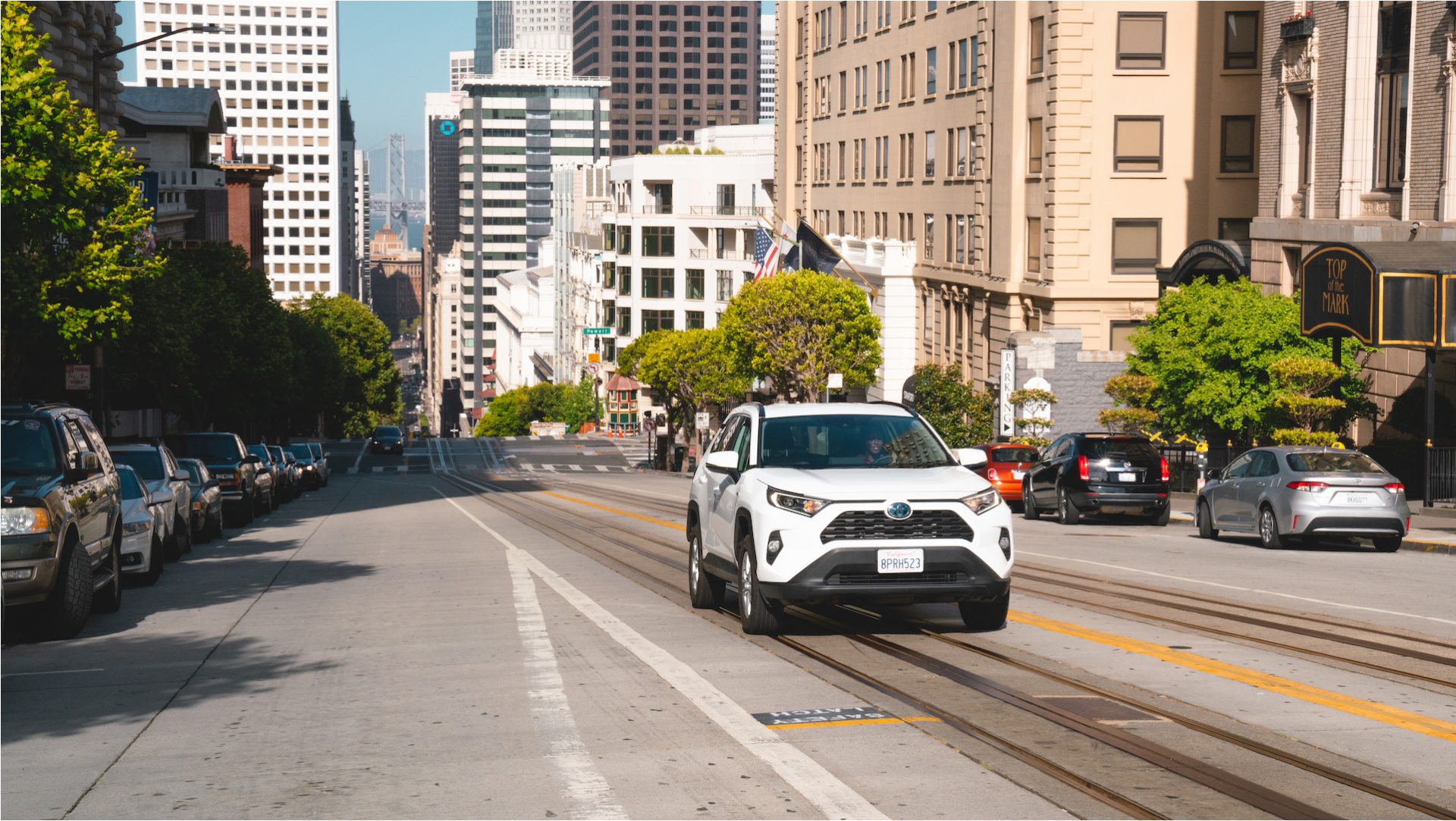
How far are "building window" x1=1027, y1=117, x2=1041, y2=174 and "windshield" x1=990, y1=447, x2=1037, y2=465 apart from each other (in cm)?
1872

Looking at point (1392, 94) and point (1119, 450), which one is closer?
point (1119, 450)

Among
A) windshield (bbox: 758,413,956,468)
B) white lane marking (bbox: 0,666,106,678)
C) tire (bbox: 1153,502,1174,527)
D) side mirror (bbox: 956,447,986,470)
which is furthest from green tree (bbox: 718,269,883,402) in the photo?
white lane marking (bbox: 0,666,106,678)

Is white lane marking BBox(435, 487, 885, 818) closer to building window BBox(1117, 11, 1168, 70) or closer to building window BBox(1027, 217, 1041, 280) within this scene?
building window BBox(1027, 217, 1041, 280)

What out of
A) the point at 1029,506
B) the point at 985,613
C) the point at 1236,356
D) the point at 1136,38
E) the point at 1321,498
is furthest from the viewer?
the point at 1136,38

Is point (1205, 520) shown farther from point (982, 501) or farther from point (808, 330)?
point (808, 330)

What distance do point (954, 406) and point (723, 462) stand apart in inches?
1673

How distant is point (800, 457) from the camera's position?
12.7 meters

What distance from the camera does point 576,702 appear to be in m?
9.49

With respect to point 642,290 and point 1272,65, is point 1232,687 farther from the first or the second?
point 642,290

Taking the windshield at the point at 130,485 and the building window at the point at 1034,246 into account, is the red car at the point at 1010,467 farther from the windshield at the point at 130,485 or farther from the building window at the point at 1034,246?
the windshield at the point at 130,485

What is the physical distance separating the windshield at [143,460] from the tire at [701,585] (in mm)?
10236

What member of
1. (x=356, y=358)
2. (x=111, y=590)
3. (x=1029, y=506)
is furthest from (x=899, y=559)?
(x=356, y=358)

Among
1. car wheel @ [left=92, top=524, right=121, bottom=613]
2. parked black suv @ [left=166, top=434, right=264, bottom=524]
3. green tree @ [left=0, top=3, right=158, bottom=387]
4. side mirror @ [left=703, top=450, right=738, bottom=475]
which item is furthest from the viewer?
parked black suv @ [left=166, top=434, right=264, bottom=524]

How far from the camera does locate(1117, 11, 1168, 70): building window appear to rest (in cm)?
5066
